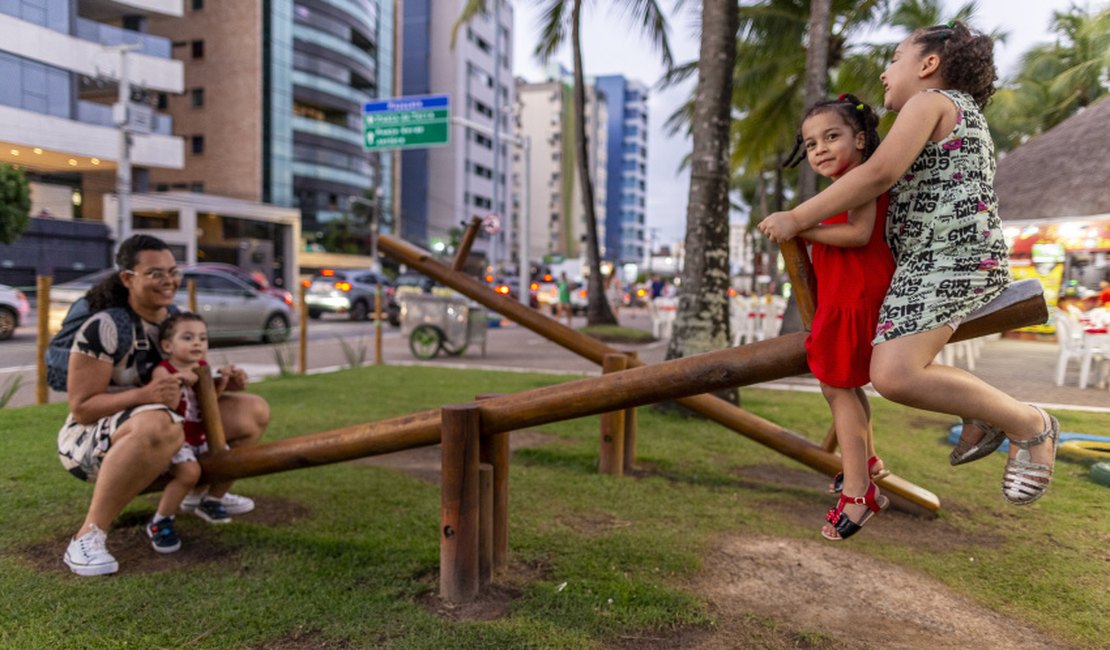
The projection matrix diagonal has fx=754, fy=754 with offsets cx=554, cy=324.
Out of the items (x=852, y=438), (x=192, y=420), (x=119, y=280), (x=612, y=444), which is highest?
(x=119, y=280)

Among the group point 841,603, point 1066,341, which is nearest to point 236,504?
point 841,603

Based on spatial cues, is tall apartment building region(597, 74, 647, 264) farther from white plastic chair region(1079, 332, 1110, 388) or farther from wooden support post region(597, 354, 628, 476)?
white plastic chair region(1079, 332, 1110, 388)

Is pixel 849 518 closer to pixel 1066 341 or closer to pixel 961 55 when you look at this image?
pixel 961 55

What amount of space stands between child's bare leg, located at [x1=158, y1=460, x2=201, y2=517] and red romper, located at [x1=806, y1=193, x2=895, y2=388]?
2.60 metres

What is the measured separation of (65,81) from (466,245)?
2407mm

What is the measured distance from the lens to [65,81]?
4156 mm

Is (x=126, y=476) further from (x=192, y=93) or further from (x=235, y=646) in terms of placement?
(x=192, y=93)

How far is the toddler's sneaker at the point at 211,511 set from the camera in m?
3.66

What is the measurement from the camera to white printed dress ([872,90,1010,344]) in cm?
190

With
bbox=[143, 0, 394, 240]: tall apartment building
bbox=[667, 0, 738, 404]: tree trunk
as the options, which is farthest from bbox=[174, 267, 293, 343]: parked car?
bbox=[143, 0, 394, 240]: tall apartment building

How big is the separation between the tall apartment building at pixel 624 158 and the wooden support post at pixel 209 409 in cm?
9664

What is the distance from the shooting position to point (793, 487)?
458 cm

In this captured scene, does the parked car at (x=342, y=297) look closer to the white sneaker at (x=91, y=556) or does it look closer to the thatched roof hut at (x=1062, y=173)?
the white sneaker at (x=91, y=556)

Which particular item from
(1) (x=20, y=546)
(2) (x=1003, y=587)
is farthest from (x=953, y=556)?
(1) (x=20, y=546)
